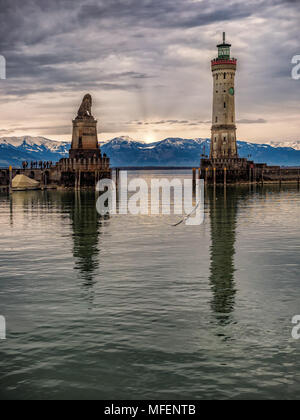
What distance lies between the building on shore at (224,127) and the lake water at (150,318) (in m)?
93.0

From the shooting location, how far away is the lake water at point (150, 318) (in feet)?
40.1

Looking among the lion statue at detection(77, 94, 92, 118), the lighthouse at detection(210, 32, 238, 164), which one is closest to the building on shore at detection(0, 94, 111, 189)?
the lion statue at detection(77, 94, 92, 118)

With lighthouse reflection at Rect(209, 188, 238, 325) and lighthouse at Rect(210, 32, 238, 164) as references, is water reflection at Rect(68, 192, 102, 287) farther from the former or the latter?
lighthouse at Rect(210, 32, 238, 164)

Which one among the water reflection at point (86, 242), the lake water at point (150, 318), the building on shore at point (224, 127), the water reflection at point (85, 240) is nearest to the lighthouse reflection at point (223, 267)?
the lake water at point (150, 318)

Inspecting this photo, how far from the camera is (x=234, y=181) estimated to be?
128625 millimetres

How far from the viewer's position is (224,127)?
12381 centimetres

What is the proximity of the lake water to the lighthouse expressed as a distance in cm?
9320

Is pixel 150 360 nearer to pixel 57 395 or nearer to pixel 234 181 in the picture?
pixel 57 395

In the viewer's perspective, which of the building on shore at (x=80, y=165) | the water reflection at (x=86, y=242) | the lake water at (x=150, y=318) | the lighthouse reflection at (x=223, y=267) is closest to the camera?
the lake water at (x=150, y=318)

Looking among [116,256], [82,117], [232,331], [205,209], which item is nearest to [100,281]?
[116,256]

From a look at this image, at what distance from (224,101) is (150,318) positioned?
111 m

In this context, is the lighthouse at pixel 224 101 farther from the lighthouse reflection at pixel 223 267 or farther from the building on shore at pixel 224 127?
the lighthouse reflection at pixel 223 267

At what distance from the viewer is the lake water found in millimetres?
12234
